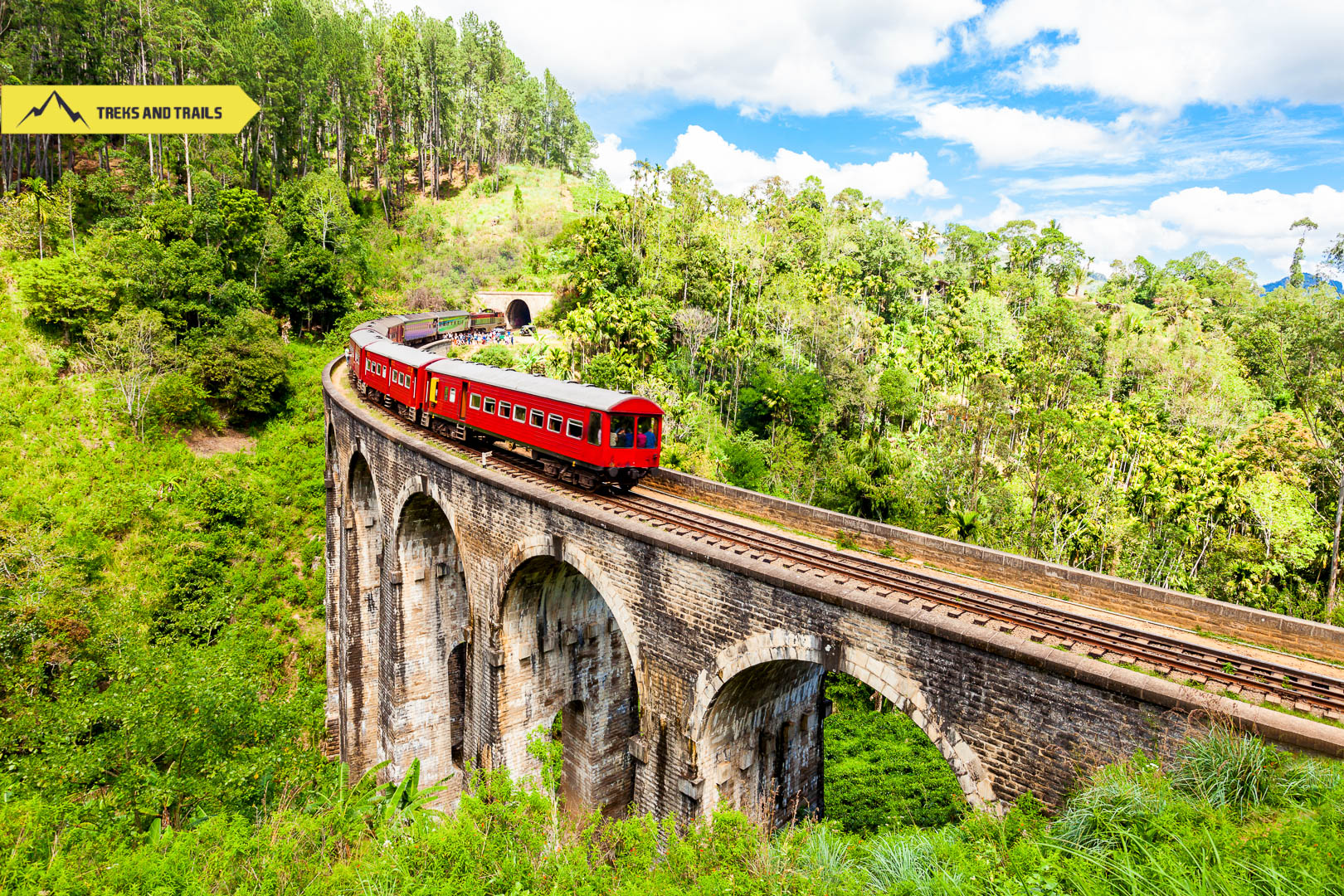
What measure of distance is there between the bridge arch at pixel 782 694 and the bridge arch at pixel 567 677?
4.35 m

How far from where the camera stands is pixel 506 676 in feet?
52.6

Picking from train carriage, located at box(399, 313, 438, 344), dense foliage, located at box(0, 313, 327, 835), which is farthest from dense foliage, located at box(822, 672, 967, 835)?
train carriage, located at box(399, 313, 438, 344)

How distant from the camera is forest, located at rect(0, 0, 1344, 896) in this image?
299 inches

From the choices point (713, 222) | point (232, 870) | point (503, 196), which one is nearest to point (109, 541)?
point (232, 870)

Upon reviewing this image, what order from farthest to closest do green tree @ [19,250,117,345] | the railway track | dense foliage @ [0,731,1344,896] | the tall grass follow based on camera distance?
green tree @ [19,250,117,345]
the railway track
the tall grass
dense foliage @ [0,731,1344,896]

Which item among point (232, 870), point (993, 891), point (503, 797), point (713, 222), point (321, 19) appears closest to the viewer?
point (993, 891)

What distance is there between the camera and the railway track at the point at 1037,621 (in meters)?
8.39

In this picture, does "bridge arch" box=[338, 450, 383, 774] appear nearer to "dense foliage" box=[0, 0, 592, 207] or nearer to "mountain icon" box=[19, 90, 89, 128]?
"dense foliage" box=[0, 0, 592, 207]

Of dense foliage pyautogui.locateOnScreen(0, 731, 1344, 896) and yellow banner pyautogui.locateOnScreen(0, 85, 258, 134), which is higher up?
yellow banner pyautogui.locateOnScreen(0, 85, 258, 134)

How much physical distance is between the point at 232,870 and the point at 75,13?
5586cm

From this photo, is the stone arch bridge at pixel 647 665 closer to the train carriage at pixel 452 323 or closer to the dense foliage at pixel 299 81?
the train carriage at pixel 452 323

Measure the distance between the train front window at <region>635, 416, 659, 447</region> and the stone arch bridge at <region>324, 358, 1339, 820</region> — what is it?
2484mm

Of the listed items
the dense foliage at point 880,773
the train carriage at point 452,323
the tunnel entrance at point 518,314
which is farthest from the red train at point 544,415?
the tunnel entrance at point 518,314

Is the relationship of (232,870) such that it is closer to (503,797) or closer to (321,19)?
(503,797)
